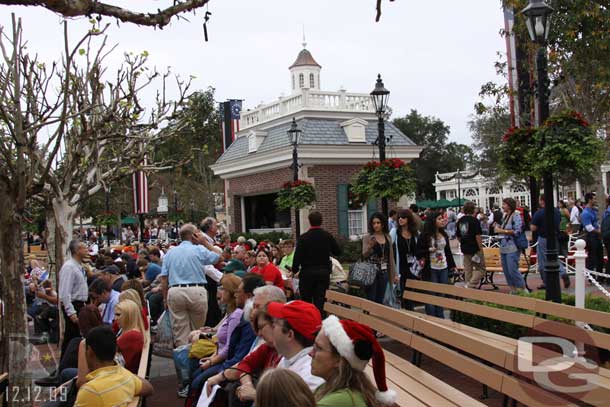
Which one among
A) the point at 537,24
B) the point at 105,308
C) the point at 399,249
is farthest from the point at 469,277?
the point at 105,308

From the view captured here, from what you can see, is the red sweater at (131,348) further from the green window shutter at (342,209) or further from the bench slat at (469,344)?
the green window shutter at (342,209)

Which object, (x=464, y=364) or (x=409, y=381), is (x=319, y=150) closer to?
(x=409, y=381)

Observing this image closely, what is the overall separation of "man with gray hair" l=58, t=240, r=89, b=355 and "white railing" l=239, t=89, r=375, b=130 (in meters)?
19.4

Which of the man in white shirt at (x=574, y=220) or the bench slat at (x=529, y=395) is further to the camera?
the man in white shirt at (x=574, y=220)

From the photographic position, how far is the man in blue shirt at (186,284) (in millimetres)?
9070

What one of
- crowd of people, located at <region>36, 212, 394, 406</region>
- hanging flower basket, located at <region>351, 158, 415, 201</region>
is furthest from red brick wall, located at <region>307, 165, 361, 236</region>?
crowd of people, located at <region>36, 212, 394, 406</region>

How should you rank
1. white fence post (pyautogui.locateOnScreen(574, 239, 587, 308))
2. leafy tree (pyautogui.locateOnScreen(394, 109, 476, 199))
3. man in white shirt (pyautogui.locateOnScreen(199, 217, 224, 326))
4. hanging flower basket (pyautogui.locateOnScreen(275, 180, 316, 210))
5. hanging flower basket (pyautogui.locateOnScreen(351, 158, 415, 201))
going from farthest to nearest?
leafy tree (pyautogui.locateOnScreen(394, 109, 476, 199)), hanging flower basket (pyautogui.locateOnScreen(275, 180, 316, 210)), hanging flower basket (pyautogui.locateOnScreen(351, 158, 415, 201)), man in white shirt (pyautogui.locateOnScreen(199, 217, 224, 326)), white fence post (pyautogui.locateOnScreen(574, 239, 587, 308))

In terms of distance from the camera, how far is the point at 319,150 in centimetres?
2609

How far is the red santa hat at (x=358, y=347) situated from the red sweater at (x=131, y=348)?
122 inches

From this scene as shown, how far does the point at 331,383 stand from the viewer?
354cm

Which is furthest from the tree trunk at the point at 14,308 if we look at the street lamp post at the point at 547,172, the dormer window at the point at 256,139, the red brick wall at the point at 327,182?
the dormer window at the point at 256,139

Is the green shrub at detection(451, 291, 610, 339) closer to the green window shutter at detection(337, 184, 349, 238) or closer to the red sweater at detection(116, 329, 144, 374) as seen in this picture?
the red sweater at detection(116, 329, 144, 374)

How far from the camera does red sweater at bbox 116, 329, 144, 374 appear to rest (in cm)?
609

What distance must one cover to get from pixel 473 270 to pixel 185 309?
605 centimetres
